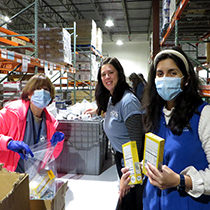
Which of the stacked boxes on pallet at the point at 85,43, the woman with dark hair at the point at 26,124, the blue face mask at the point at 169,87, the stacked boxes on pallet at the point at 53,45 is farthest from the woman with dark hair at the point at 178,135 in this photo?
the stacked boxes on pallet at the point at 85,43

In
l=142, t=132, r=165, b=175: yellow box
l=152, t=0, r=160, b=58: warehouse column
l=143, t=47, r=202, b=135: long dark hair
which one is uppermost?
l=152, t=0, r=160, b=58: warehouse column

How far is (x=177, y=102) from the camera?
1.28 m

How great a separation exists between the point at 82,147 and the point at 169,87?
2.37 metres

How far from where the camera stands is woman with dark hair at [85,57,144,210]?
5.80ft

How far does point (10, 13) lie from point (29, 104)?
12230 millimetres

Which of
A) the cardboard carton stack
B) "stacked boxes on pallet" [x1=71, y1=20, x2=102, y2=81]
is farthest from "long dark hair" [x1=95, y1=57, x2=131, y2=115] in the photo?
"stacked boxes on pallet" [x1=71, y1=20, x2=102, y2=81]

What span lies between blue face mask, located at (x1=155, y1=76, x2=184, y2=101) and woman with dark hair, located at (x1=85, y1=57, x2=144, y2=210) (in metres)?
0.51

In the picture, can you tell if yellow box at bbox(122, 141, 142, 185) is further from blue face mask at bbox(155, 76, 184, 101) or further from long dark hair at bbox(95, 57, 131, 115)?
long dark hair at bbox(95, 57, 131, 115)

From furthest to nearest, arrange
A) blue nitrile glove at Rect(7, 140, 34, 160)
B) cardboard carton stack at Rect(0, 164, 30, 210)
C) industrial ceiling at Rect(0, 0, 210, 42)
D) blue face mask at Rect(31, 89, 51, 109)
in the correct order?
industrial ceiling at Rect(0, 0, 210, 42) → blue face mask at Rect(31, 89, 51, 109) → blue nitrile glove at Rect(7, 140, 34, 160) → cardboard carton stack at Rect(0, 164, 30, 210)

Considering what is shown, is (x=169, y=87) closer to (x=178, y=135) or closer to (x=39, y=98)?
(x=178, y=135)

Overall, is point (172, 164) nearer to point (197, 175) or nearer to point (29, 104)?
point (197, 175)

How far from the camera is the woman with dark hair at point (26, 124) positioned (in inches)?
72.1

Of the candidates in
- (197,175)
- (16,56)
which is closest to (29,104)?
(16,56)

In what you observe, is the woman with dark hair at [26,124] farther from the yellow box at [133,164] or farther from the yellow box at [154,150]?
the yellow box at [154,150]
